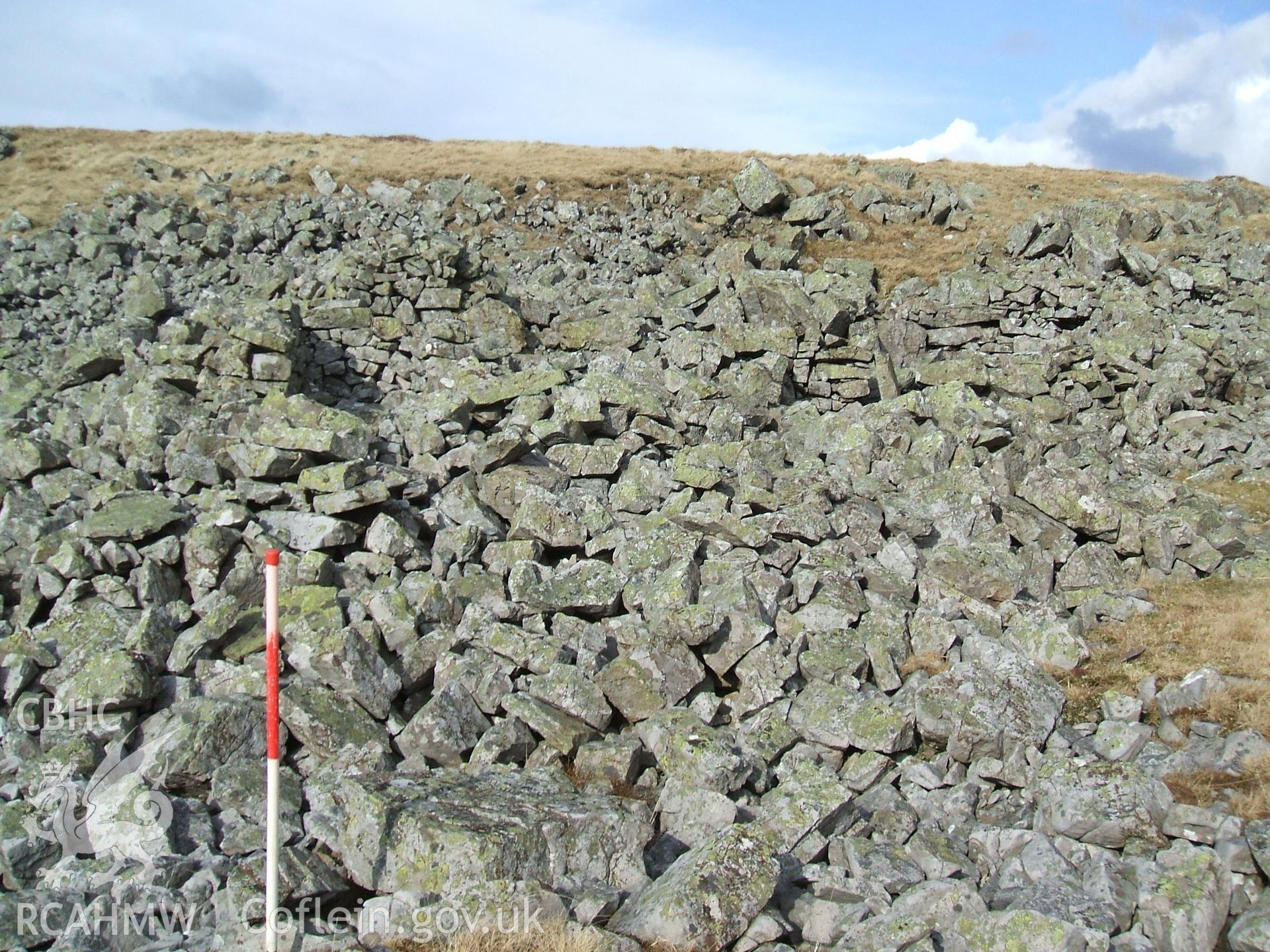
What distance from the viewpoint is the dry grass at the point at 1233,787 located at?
7.86 m

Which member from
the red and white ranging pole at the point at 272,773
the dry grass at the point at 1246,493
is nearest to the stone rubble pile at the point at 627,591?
the red and white ranging pole at the point at 272,773

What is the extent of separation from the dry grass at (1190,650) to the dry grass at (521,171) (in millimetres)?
17040

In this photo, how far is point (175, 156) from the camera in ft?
133

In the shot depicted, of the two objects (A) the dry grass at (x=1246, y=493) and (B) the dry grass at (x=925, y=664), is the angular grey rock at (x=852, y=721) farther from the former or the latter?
(A) the dry grass at (x=1246, y=493)

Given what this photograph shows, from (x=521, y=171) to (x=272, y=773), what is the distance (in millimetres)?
33302

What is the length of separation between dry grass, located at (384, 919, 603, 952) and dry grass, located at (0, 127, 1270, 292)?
24929 millimetres

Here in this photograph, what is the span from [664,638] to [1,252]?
27407 mm

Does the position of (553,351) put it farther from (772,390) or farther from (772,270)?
(772,270)

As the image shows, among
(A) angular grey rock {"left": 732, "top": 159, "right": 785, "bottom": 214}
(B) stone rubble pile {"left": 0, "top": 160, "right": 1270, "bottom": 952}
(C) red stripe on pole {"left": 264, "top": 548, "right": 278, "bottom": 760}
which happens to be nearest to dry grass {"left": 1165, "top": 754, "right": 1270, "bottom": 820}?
(B) stone rubble pile {"left": 0, "top": 160, "right": 1270, "bottom": 952}

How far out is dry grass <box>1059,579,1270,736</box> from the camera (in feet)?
31.9

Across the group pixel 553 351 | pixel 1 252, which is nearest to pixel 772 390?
pixel 553 351

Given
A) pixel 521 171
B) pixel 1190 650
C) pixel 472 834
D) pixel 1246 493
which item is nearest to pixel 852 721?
pixel 472 834

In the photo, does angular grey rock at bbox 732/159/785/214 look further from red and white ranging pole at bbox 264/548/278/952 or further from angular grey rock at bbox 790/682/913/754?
red and white ranging pole at bbox 264/548/278/952

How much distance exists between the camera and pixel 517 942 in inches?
246
